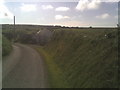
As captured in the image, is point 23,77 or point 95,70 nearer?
point 95,70

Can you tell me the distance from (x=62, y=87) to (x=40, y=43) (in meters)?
38.9

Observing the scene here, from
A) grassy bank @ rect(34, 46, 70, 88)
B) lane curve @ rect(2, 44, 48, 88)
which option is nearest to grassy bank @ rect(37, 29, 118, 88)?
grassy bank @ rect(34, 46, 70, 88)

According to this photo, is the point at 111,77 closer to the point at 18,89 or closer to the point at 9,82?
the point at 18,89

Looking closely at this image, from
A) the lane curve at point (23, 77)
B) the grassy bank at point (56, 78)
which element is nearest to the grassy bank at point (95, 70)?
the grassy bank at point (56, 78)

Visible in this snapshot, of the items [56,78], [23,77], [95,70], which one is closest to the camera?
[95,70]

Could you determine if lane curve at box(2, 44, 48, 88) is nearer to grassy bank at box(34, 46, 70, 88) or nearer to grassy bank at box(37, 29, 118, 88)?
Answer: grassy bank at box(34, 46, 70, 88)

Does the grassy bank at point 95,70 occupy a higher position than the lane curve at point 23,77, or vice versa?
the grassy bank at point 95,70

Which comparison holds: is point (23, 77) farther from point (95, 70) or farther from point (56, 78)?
point (95, 70)

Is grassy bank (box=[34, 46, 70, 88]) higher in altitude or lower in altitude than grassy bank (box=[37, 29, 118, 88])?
lower

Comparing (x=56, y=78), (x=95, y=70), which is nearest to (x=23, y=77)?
(x=56, y=78)

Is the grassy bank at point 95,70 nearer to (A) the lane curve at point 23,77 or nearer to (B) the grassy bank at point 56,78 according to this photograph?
(B) the grassy bank at point 56,78

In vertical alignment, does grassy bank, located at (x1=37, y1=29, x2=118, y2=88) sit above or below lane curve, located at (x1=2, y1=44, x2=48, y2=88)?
above

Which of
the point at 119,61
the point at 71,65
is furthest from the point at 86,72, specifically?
the point at 71,65

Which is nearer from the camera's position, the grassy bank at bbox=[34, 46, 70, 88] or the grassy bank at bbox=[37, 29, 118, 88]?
the grassy bank at bbox=[37, 29, 118, 88]
